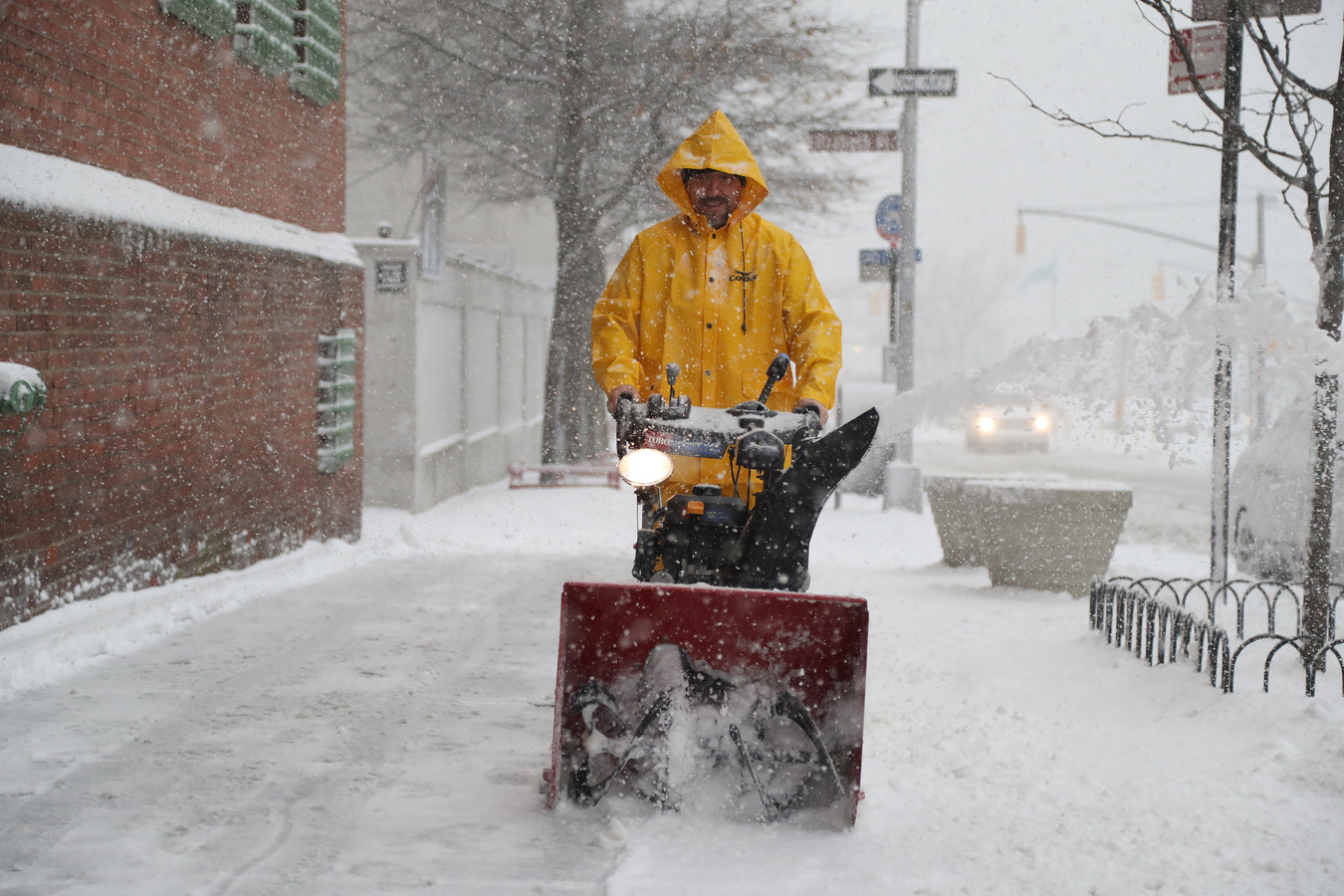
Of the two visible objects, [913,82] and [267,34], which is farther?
[913,82]

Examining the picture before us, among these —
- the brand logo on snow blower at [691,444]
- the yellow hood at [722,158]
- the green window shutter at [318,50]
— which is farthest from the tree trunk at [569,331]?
the brand logo on snow blower at [691,444]

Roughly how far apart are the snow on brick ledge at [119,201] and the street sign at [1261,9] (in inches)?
227

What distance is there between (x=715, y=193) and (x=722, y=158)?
0.13 m

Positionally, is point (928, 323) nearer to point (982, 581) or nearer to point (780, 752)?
point (982, 581)

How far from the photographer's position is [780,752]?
381 cm

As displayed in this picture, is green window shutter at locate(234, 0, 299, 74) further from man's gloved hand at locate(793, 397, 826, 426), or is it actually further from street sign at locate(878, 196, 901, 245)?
street sign at locate(878, 196, 901, 245)

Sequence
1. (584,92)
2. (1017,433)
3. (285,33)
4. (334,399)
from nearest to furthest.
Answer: (285,33), (334,399), (584,92), (1017,433)

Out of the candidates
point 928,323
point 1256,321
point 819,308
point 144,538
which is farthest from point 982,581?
point 928,323

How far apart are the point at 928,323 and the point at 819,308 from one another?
92938 millimetres

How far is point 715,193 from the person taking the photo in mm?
4715

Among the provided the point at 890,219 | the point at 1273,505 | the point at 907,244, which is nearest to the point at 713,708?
the point at 1273,505

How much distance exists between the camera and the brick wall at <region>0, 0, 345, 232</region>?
6.14m

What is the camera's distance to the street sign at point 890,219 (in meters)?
15.7

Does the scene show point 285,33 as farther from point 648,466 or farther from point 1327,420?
point 1327,420
